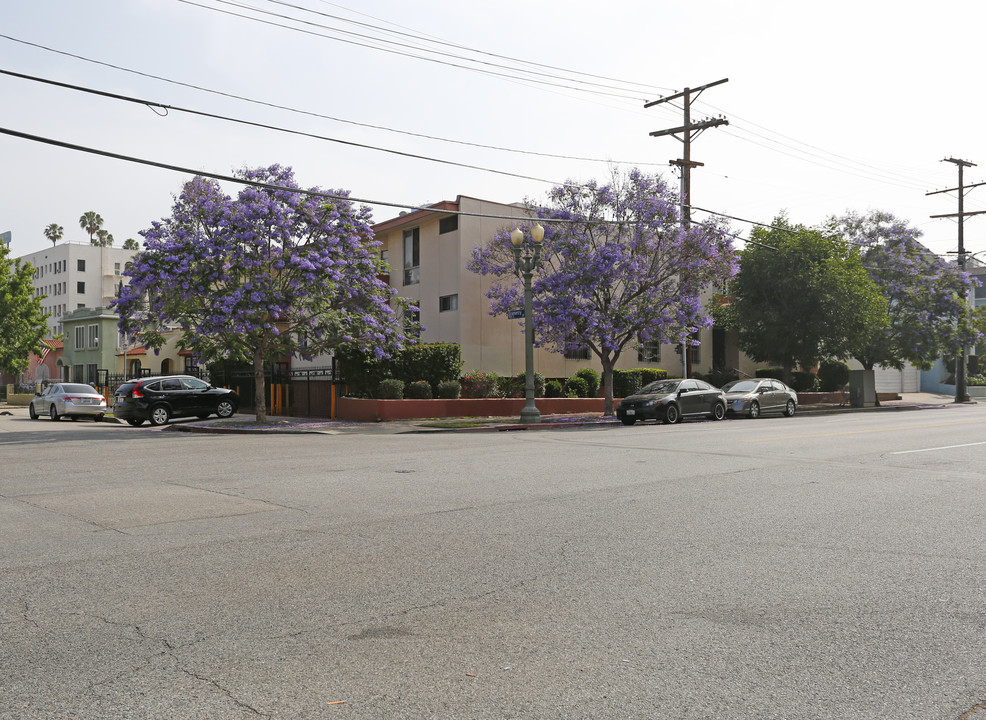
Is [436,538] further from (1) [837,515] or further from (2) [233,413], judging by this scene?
(2) [233,413]

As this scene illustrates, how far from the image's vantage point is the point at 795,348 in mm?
37938

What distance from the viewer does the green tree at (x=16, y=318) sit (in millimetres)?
47812

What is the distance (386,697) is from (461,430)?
63.8 ft

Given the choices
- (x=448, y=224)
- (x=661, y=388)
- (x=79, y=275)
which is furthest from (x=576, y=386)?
(x=79, y=275)

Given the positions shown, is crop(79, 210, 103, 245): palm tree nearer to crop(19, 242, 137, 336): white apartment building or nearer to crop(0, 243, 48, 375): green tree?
crop(19, 242, 137, 336): white apartment building

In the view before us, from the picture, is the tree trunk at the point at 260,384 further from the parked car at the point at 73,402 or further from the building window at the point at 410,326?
the parked car at the point at 73,402

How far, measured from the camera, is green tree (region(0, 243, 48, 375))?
157 feet

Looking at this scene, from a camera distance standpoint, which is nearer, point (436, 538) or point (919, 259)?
point (436, 538)

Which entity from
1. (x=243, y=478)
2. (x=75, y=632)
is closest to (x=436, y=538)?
(x=75, y=632)

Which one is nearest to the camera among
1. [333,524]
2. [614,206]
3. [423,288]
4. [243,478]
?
[333,524]

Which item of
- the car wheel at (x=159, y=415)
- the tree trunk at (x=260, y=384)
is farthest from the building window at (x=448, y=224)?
the car wheel at (x=159, y=415)

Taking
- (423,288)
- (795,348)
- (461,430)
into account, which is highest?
(423,288)

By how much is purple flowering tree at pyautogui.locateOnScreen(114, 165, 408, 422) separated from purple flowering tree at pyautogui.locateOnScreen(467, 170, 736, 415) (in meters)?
6.34

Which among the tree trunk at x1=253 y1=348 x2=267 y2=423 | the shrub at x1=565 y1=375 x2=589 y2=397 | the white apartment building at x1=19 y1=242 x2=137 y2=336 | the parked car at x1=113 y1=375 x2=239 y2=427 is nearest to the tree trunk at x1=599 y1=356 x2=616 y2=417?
the shrub at x1=565 y1=375 x2=589 y2=397
